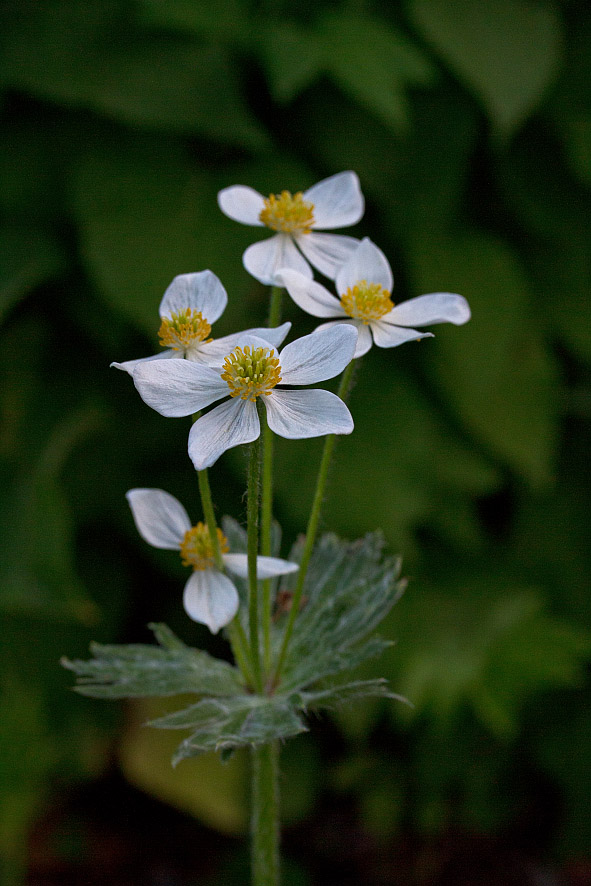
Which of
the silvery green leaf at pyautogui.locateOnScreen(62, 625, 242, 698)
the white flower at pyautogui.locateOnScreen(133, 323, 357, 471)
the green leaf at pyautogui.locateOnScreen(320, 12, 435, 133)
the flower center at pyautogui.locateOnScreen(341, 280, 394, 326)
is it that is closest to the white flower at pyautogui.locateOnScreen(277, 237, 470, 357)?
the flower center at pyautogui.locateOnScreen(341, 280, 394, 326)

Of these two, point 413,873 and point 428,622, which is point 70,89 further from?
point 413,873

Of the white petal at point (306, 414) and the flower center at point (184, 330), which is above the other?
the flower center at point (184, 330)

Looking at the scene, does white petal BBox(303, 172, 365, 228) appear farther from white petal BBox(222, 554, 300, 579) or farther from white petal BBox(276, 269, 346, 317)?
white petal BBox(222, 554, 300, 579)

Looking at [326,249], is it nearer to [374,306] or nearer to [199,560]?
[374,306]

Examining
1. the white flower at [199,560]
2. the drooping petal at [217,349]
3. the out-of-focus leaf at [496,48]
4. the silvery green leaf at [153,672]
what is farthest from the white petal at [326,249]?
the out-of-focus leaf at [496,48]

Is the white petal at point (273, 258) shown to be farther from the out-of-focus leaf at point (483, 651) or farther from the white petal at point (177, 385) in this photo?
the out-of-focus leaf at point (483, 651)

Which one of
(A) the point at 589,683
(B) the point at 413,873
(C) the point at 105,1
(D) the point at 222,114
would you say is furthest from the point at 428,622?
(C) the point at 105,1
